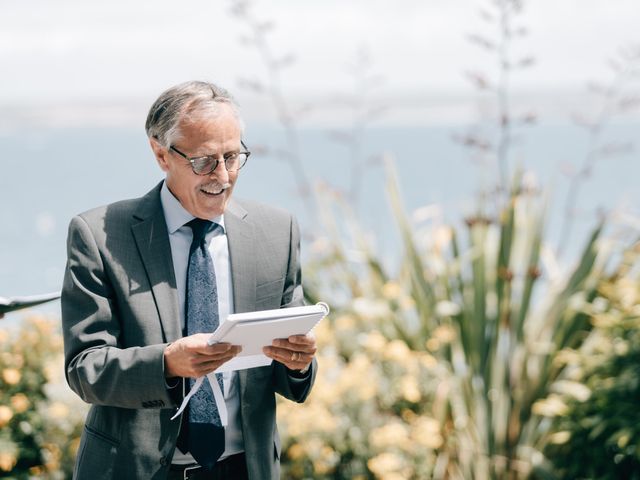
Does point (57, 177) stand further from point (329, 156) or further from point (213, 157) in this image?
point (213, 157)

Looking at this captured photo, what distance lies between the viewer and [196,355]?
1674mm

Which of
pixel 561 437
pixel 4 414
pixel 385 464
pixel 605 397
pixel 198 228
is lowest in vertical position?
pixel 561 437

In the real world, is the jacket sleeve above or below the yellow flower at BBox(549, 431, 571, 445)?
above

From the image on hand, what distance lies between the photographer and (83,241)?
1827 mm

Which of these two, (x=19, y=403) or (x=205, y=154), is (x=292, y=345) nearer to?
(x=205, y=154)

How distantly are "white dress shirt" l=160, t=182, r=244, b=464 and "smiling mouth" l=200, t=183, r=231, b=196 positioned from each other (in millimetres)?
119

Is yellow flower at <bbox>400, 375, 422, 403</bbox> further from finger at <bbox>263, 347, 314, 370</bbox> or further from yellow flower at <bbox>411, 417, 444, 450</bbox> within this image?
finger at <bbox>263, 347, 314, 370</bbox>

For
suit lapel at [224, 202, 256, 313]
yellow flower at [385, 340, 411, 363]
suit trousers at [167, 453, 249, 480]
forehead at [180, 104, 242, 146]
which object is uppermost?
forehead at [180, 104, 242, 146]

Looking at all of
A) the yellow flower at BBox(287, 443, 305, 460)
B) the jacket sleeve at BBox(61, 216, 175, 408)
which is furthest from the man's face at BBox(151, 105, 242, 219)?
the yellow flower at BBox(287, 443, 305, 460)

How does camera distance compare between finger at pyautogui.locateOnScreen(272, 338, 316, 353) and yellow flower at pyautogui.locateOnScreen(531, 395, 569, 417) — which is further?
yellow flower at pyautogui.locateOnScreen(531, 395, 569, 417)

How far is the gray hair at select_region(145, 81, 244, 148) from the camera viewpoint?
1805mm

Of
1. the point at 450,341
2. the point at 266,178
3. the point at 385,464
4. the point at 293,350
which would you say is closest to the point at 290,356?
the point at 293,350

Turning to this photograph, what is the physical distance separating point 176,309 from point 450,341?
7.44ft

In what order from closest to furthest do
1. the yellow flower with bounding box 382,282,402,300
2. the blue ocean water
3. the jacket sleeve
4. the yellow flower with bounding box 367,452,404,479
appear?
the jacket sleeve
the yellow flower with bounding box 367,452,404,479
the yellow flower with bounding box 382,282,402,300
the blue ocean water
